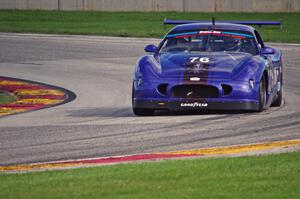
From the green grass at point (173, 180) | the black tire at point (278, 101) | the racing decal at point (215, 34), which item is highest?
the racing decal at point (215, 34)

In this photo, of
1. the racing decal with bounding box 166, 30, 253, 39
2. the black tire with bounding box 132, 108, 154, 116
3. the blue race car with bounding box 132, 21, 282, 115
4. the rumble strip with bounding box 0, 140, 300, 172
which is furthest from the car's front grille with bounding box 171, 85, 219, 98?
the rumble strip with bounding box 0, 140, 300, 172

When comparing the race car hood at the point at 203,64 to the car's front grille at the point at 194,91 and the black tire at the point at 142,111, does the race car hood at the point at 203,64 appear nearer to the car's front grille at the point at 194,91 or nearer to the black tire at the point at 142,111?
the car's front grille at the point at 194,91

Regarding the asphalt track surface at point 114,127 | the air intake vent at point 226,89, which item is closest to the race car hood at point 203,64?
the air intake vent at point 226,89

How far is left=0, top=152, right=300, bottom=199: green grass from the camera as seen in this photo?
7.48m

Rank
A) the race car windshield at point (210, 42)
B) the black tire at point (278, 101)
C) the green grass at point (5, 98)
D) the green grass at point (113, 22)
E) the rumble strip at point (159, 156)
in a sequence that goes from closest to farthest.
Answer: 1. the rumble strip at point (159, 156)
2. the race car windshield at point (210, 42)
3. the black tire at point (278, 101)
4. the green grass at point (5, 98)
5. the green grass at point (113, 22)

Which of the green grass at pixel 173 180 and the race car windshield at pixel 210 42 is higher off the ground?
the race car windshield at pixel 210 42

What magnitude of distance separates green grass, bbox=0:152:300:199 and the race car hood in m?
4.15

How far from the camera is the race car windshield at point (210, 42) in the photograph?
1441cm

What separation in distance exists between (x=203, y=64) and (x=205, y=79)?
0.35m

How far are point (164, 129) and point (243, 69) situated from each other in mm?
2115

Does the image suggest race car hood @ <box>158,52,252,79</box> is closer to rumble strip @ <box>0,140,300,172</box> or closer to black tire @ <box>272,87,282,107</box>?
black tire @ <box>272,87,282,107</box>

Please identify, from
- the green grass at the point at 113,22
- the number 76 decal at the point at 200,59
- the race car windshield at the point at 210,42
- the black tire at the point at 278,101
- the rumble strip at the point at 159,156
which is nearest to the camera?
the rumble strip at the point at 159,156

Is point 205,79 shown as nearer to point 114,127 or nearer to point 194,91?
point 194,91

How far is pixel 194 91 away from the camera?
519 inches
